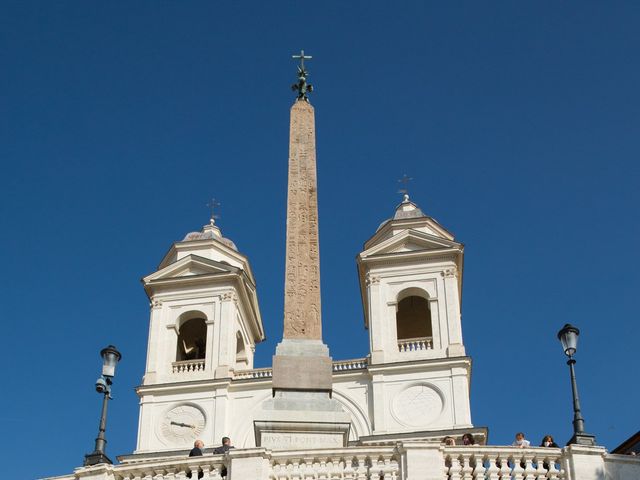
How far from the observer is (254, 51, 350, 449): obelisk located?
18.2 meters

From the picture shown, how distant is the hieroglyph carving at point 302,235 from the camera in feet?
66.9

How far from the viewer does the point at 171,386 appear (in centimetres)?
4597

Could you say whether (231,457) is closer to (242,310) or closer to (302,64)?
(302,64)

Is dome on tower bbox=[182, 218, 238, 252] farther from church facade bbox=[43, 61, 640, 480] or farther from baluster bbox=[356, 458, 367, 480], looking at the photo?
baluster bbox=[356, 458, 367, 480]

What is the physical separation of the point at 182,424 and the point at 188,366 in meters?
2.92

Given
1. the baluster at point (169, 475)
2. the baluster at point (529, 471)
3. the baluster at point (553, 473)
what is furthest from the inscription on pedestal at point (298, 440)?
the baluster at point (553, 473)

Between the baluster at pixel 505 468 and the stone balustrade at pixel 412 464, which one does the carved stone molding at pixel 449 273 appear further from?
the baluster at pixel 505 468

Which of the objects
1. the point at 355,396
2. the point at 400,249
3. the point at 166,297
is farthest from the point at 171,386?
the point at 400,249

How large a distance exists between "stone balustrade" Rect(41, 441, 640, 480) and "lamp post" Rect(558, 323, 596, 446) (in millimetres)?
515

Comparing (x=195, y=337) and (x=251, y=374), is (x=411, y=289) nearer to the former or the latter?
(x=251, y=374)

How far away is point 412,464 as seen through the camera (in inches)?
618

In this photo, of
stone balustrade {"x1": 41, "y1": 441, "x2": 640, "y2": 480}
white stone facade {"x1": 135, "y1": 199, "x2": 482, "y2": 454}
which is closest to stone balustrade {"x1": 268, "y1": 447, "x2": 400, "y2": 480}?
stone balustrade {"x1": 41, "y1": 441, "x2": 640, "y2": 480}

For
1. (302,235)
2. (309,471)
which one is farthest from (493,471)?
(302,235)

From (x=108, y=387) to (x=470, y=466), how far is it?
734cm
